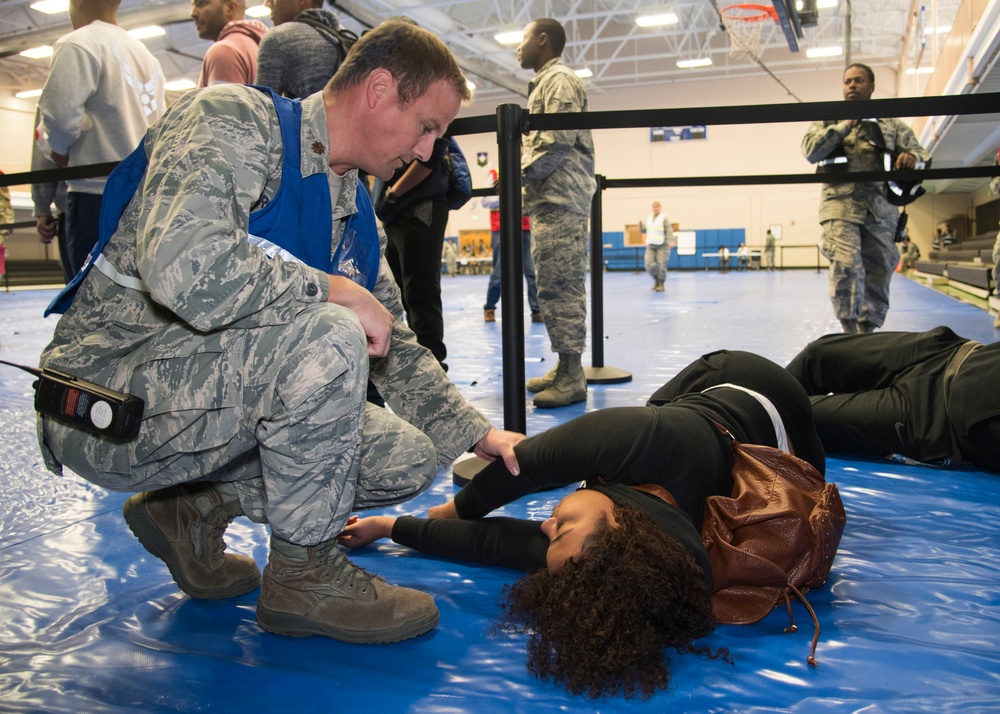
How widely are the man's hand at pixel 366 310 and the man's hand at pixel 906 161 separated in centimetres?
325

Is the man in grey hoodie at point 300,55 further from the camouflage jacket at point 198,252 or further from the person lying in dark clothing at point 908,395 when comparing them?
the person lying in dark clothing at point 908,395

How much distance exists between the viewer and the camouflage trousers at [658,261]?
11.2 metres

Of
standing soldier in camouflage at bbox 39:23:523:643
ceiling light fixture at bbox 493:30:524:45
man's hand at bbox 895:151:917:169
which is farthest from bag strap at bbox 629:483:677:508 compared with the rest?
ceiling light fixture at bbox 493:30:524:45

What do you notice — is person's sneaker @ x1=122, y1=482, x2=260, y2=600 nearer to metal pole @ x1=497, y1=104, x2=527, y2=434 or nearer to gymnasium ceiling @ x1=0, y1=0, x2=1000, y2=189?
metal pole @ x1=497, y1=104, x2=527, y2=434

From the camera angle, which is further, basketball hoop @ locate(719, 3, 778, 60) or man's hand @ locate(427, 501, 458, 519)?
basketball hoop @ locate(719, 3, 778, 60)

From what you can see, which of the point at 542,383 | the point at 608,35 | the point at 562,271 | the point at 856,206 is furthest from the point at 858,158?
the point at 608,35

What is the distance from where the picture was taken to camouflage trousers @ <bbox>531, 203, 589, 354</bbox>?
320 centimetres

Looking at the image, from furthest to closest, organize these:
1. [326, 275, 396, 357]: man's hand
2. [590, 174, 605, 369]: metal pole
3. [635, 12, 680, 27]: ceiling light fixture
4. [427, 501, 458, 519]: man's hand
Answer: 1. [635, 12, 680, 27]: ceiling light fixture
2. [590, 174, 605, 369]: metal pole
3. [427, 501, 458, 519]: man's hand
4. [326, 275, 396, 357]: man's hand

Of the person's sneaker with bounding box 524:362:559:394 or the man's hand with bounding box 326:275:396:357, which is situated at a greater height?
the man's hand with bounding box 326:275:396:357

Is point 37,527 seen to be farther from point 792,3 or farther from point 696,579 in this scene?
point 792,3

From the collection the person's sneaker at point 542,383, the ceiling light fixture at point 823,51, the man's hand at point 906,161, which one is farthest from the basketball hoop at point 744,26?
the person's sneaker at point 542,383

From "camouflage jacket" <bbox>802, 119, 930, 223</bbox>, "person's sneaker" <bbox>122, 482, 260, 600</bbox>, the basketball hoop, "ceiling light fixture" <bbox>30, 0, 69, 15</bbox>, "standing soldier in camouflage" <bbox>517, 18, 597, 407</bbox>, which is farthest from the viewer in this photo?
"ceiling light fixture" <bbox>30, 0, 69, 15</bbox>

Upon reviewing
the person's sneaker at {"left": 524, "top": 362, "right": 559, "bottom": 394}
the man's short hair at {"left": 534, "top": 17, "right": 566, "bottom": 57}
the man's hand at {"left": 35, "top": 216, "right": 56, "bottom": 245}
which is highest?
the man's short hair at {"left": 534, "top": 17, "right": 566, "bottom": 57}

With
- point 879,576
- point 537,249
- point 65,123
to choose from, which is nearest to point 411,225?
point 537,249
